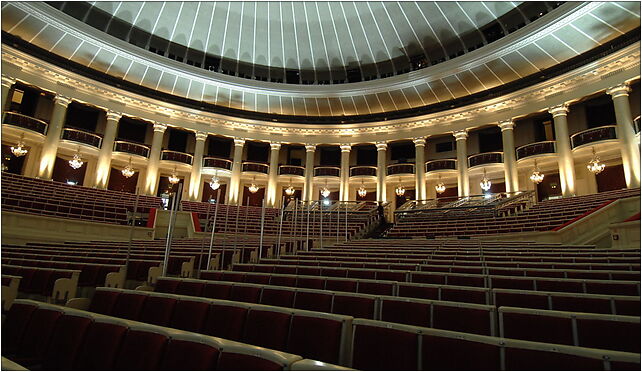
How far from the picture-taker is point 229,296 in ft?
10.0

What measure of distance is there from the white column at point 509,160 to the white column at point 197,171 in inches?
643

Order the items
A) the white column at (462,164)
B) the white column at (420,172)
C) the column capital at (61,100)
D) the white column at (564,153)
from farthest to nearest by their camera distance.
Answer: the white column at (420,172)
the white column at (462,164)
the column capital at (61,100)
the white column at (564,153)

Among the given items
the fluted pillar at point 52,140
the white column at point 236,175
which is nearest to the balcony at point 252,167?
the white column at point 236,175

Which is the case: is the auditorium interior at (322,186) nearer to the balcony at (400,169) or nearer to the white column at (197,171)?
the white column at (197,171)

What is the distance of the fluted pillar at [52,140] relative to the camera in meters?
14.3

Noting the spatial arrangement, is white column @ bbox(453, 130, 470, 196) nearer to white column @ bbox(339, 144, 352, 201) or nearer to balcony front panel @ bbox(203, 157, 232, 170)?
white column @ bbox(339, 144, 352, 201)

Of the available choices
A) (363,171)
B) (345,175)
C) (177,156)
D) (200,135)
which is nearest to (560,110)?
(363,171)

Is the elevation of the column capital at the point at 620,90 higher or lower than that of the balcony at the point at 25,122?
higher

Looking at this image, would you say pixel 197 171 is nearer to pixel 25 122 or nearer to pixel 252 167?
pixel 252 167

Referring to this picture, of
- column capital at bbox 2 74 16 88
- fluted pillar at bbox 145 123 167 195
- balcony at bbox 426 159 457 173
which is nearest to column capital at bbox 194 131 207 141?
fluted pillar at bbox 145 123 167 195

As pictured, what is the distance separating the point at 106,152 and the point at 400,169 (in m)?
16.3

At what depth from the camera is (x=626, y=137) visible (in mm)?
12273

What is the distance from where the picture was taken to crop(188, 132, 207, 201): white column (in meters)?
18.5

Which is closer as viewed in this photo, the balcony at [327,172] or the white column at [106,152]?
the white column at [106,152]
